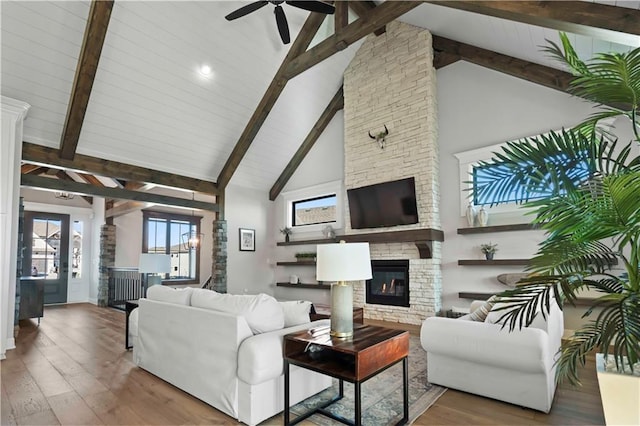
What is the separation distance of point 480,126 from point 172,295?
5.07 metres

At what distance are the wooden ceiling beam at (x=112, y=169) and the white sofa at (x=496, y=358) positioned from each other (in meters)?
5.69

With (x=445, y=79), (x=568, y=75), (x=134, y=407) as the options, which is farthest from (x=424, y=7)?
(x=134, y=407)

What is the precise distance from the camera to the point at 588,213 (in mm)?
1496

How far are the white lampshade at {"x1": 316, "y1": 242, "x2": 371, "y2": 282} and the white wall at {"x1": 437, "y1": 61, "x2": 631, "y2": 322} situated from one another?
3716 mm

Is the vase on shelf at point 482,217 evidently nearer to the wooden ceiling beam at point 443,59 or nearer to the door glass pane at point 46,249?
the wooden ceiling beam at point 443,59

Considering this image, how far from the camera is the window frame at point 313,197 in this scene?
23.9 ft

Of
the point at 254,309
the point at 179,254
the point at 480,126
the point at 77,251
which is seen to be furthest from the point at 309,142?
the point at 77,251

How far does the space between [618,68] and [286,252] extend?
724cm

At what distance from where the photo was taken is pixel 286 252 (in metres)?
8.23

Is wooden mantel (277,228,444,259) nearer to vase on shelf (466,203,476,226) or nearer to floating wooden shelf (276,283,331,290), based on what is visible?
vase on shelf (466,203,476,226)

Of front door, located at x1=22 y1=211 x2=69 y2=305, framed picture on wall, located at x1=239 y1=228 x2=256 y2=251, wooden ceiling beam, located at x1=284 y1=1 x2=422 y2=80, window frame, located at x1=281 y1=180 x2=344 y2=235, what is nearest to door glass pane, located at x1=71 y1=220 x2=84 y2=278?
front door, located at x1=22 y1=211 x2=69 y2=305

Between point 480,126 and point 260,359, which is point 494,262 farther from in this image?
point 260,359

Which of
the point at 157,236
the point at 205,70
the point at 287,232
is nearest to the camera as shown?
the point at 205,70

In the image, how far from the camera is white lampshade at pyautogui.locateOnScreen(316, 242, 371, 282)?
2.22 metres
